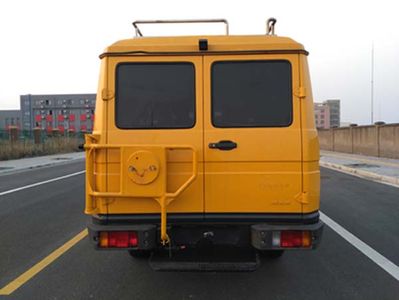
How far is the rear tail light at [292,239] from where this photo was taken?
4.20m

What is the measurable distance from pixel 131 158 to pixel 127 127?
378mm

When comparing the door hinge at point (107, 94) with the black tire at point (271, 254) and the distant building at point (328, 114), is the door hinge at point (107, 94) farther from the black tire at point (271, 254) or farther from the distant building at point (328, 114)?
the distant building at point (328, 114)

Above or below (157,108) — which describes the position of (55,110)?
above

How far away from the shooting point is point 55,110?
10431 cm

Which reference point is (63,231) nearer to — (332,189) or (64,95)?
(332,189)

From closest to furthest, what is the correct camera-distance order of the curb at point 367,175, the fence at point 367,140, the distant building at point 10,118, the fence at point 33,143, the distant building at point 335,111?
the curb at point 367,175
the fence at point 367,140
the fence at point 33,143
the distant building at point 335,111
the distant building at point 10,118

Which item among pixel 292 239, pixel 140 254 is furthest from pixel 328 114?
pixel 292 239

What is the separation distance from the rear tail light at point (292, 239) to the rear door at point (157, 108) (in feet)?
2.52

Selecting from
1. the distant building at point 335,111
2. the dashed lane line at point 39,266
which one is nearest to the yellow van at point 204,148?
the dashed lane line at point 39,266

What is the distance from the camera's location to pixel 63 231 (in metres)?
7.55

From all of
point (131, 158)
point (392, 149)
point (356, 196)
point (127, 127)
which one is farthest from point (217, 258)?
point (392, 149)

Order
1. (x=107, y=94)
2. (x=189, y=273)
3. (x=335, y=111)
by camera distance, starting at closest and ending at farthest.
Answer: (x=107, y=94), (x=189, y=273), (x=335, y=111)

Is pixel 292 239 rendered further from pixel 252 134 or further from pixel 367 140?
pixel 367 140

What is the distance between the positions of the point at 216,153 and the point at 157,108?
0.73 m
